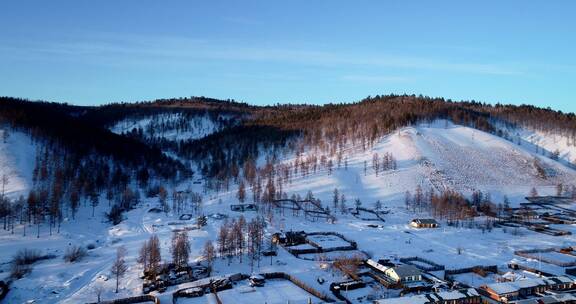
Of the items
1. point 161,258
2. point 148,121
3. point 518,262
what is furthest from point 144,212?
point 148,121

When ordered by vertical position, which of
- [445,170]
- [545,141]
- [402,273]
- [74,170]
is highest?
[545,141]

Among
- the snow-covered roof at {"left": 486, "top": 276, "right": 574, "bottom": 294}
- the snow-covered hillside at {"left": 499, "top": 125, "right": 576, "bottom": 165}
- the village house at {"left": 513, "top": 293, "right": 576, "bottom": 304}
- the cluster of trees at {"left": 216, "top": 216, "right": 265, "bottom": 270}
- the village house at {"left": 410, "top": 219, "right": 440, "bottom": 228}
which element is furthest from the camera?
the snow-covered hillside at {"left": 499, "top": 125, "right": 576, "bottom": 165}

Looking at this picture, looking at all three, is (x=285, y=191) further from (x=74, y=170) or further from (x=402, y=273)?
(x=402, y=273)

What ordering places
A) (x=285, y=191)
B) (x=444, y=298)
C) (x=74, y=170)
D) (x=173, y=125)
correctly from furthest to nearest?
(x=173, y=125), (x=285, y=191), (x=74, y=170), (x=444, y=298)

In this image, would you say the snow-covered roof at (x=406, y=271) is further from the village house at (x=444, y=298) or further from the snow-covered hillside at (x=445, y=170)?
the snow-covered hillside at (x=445, y=170)

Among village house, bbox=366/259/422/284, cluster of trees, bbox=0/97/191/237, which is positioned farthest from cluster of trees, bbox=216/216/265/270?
cluster of trees, bbox=0/97/191/237

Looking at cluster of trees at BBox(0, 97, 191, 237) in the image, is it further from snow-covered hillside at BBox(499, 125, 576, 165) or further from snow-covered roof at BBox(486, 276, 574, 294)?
snow-covered hillside at BBox(499, 125, 576, 165)

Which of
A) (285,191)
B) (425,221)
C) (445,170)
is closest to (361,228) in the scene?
(425,221)
